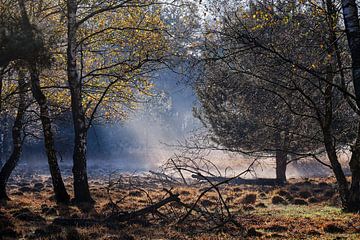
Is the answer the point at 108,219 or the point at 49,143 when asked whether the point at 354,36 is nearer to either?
the point at 108,219

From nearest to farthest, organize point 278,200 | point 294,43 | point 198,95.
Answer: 1. point 294,43
2. point 278,200
3. point 198,95

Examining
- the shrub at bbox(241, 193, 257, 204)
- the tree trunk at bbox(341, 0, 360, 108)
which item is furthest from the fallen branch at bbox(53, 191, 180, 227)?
the shrub at bbox(241, 193, 257, 204)

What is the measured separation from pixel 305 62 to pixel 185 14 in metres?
5.08

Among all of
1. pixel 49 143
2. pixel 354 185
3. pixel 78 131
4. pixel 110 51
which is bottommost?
pixel 354 185

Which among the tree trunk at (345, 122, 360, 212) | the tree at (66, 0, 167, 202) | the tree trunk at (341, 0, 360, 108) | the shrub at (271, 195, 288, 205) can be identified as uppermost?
the tree at (66, 0, 167, 202)

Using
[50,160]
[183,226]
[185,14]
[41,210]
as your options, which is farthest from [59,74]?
[183,226]

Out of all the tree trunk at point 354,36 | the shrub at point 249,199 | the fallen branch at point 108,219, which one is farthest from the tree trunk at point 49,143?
the tree trunk at point 354,36

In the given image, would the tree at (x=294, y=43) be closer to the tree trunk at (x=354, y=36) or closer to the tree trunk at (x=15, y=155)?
the tree trunk at (x=354, y=36)

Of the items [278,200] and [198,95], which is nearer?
[278,200]

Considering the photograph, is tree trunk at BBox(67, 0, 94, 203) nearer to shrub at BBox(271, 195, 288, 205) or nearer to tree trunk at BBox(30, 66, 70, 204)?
tree trunk at BBox(30, 66, 70, 204)

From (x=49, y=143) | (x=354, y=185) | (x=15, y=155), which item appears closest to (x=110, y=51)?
(x=49, y=143)

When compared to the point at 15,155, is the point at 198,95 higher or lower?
higher

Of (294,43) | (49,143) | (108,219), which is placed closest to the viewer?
(108,219)

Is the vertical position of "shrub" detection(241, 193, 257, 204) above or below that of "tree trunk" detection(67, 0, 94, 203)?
below
